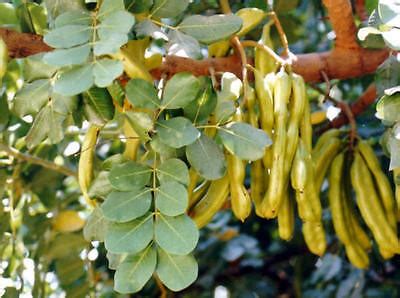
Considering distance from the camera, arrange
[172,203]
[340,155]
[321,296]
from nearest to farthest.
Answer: [172,203], [340,155], [321,296]

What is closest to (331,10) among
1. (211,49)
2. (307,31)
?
(211,49)

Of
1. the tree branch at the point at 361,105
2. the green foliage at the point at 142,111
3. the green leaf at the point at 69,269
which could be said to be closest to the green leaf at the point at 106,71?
the green foliage at the point at 142,111

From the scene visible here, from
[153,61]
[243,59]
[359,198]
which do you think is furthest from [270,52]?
[359,198]

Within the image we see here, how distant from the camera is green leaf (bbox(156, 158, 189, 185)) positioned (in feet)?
3.67

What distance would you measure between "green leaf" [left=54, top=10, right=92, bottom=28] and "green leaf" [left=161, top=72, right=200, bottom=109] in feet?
0.47

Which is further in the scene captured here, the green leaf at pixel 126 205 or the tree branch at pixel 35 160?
the tree branch at pixel 35 160

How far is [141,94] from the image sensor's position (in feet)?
3.72

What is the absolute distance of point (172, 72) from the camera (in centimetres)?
137

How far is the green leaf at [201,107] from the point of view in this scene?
1161 millimetres

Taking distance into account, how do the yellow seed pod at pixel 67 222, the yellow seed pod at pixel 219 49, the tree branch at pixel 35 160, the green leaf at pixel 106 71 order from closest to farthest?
the green leaf at pixel 106 71 → the yellow seed pod at pixel 219 49 → the tree branch at pixel 35 160 → the yellow seed pod at pixel 67 222

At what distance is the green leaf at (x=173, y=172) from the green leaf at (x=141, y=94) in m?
0.08

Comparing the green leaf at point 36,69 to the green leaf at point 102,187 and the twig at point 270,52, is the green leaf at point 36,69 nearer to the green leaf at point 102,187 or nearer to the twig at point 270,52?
the green leaf at point 102,187

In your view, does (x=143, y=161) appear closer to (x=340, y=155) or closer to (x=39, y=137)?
(x=39, y=137)

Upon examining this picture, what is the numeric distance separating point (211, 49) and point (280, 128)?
0.29m
